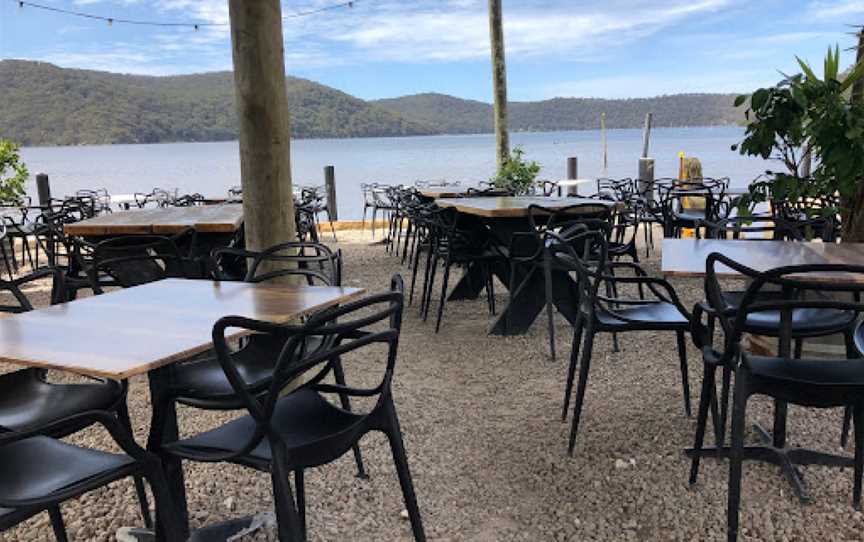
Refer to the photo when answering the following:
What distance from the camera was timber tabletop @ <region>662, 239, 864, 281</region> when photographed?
2168 millimetres

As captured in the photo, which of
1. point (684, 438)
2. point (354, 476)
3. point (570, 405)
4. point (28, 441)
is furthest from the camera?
point (570, 405)

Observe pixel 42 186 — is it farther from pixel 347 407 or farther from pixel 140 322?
pixel 140 322

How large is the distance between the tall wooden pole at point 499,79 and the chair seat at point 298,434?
7526 mm

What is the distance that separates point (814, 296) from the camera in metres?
2.69

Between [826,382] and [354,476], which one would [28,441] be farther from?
[826,382]

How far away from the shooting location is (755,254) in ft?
8.07

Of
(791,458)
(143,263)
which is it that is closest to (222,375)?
(791,458)

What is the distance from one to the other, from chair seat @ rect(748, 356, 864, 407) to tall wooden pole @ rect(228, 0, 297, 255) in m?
1.92

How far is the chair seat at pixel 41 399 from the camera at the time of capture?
5.83 feet

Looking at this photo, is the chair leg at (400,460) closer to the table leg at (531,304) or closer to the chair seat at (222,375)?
the chair seat at (222,375)

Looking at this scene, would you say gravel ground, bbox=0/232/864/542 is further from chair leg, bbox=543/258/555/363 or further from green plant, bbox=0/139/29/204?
green plant, bbox=0/139/29/204

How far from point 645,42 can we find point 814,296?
37.8m

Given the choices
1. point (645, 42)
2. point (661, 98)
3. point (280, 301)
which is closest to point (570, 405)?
point (280, 301)

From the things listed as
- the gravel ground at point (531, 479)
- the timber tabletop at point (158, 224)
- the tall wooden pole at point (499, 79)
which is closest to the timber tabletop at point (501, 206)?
the gravel ground at point (531, 479)
